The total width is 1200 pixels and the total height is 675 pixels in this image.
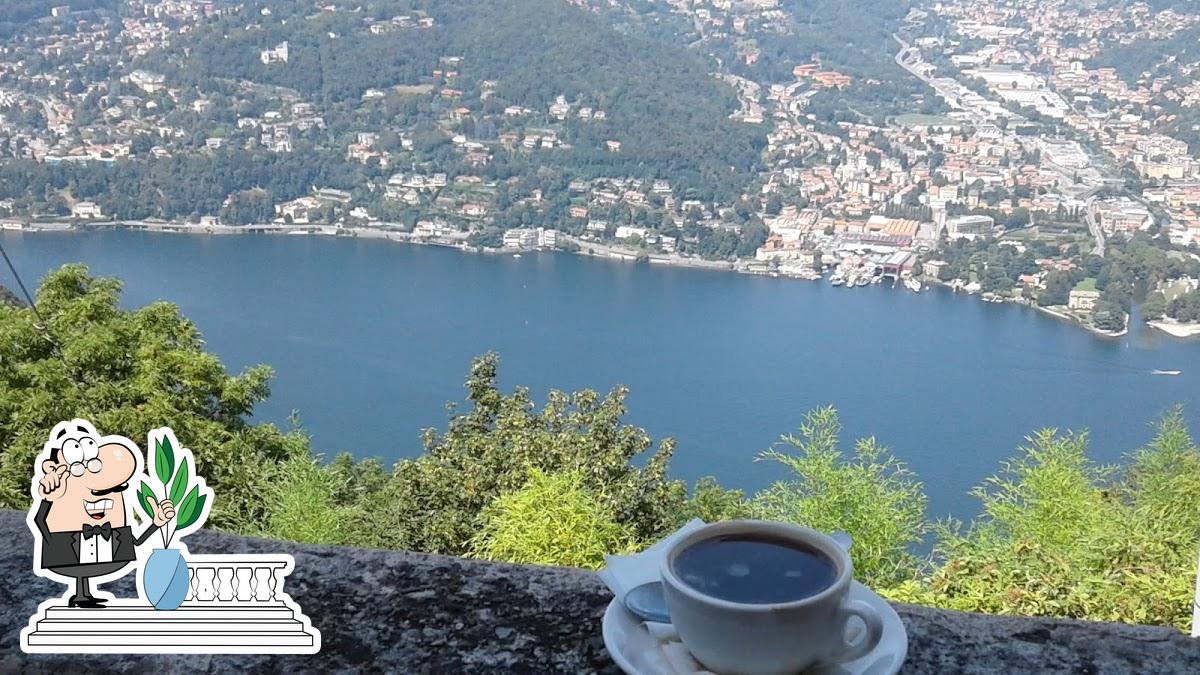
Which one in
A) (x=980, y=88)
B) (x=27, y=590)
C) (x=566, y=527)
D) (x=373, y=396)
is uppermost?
(x=980, y=88)

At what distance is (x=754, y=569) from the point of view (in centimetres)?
47

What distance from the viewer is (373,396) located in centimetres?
1193

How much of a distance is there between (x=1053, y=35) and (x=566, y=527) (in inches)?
1450

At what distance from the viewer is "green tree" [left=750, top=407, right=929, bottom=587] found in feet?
8.63

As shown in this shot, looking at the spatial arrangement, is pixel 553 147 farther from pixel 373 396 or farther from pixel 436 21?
pixel 373 396

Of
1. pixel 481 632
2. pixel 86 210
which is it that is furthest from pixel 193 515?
pixel 86 210

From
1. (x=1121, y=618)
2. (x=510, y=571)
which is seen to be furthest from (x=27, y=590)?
(x=1121, y=618)

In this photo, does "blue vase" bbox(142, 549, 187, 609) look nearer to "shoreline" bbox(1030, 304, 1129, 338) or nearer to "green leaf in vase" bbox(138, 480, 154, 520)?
"green leaf in vase" bbox(138, 480, 154, 520)

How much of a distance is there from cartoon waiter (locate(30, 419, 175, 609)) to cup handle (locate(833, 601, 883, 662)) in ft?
1.16

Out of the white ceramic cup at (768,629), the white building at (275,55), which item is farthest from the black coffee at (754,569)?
the white building at (275,55)

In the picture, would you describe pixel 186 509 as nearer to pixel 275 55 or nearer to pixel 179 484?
pixel 179 484

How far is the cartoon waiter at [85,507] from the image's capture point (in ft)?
1.83

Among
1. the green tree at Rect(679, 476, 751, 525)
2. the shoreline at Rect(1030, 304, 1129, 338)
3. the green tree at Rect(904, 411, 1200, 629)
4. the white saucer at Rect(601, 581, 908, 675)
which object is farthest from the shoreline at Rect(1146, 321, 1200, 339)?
the white saucer at Rect(601, 581, 908, 675)

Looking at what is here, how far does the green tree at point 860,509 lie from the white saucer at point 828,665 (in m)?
2.03
